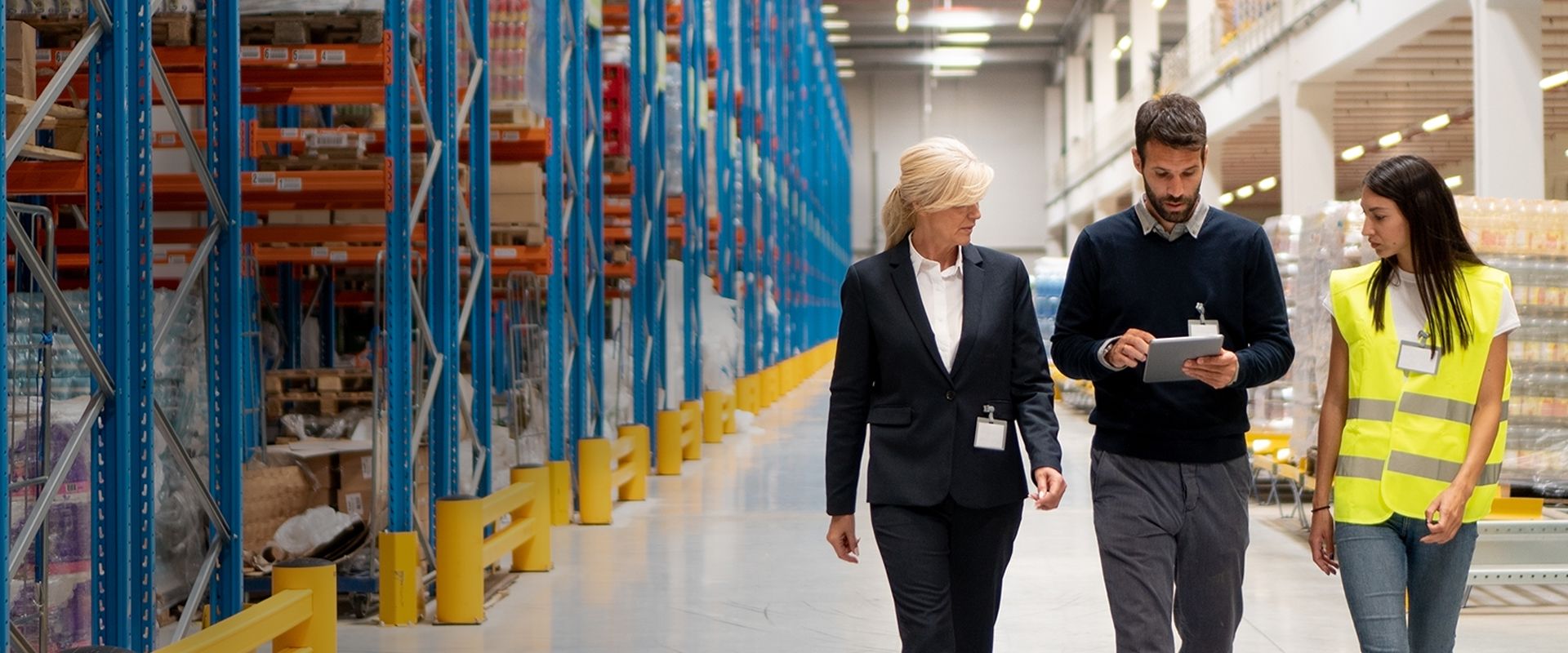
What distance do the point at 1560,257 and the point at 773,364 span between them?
56.6ft

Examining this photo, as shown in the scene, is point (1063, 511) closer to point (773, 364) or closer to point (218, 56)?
point (218, 56)

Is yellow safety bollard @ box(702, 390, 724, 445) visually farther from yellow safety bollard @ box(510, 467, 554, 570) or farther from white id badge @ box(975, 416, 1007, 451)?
white id badge @ box(975, 416, 1007, 451)

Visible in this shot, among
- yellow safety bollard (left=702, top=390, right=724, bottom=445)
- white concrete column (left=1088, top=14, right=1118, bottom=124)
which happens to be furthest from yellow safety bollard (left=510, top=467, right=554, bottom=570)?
white concrete column (left=1088, top=14, right=1118, bottom=124)

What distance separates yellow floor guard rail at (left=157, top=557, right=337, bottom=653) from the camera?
4484mm

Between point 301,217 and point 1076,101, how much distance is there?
118ft

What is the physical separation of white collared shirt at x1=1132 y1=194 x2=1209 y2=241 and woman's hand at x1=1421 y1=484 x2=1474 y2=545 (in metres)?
0.75

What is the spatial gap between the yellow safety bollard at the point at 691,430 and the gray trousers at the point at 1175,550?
10266mm

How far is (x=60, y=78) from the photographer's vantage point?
13.3 ft

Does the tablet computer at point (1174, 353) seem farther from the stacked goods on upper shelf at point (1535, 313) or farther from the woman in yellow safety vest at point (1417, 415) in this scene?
the stacked goods on upper shelf at point (1535, 313)

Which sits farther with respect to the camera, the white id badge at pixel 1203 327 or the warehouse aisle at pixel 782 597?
the warehouse aisle at pixel 782 597

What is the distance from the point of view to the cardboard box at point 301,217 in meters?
12.3

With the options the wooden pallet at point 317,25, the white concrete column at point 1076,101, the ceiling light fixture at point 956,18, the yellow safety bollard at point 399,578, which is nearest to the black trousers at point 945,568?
the yellow safety bollard at point 399,578

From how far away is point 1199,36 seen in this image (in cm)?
2544

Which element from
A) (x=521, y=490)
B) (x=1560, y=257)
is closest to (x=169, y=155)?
(x=521, y=490)
